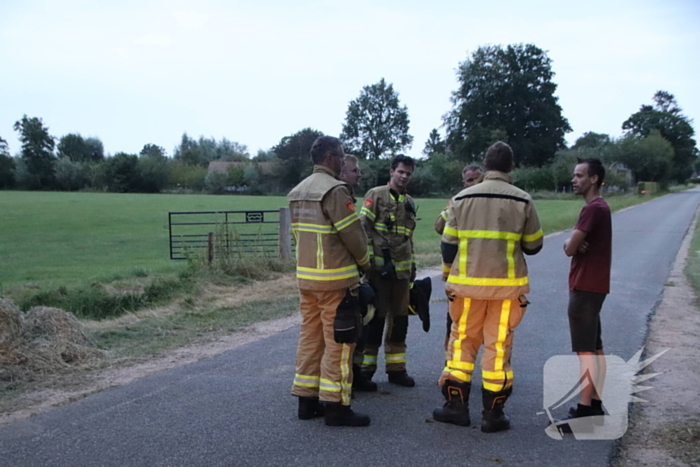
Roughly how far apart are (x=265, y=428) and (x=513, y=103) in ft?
247

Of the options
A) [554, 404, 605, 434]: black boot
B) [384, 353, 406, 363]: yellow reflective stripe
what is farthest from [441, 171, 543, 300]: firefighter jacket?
[384, 353, 406, 363]: yellow reflective stripe

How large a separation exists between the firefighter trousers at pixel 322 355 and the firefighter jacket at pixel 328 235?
116 mm

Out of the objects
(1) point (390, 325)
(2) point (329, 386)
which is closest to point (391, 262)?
(1) point (390, 325)

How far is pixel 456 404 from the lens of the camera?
4.48m

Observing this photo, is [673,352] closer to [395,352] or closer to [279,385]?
[395,352]

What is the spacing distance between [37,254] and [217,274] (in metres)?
10.9

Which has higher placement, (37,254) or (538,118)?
(538,118)

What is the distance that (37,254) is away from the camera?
1941 centimetres

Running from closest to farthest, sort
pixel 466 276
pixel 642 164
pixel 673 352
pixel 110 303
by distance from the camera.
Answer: pixel 466 276 → pixel 673 352 → pixel 110 303 → pixel 642 164

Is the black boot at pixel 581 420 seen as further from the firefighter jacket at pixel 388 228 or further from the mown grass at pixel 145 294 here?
the mown grass at pixel 145 294

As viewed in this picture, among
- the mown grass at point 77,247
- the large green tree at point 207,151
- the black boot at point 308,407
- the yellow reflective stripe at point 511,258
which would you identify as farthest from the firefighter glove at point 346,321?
the large green tree at point 207,151

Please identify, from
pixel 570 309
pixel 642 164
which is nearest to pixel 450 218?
pixel 570 309

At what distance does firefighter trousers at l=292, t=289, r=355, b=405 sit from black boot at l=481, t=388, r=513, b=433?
968 mm

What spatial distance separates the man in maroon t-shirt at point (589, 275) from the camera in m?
4.39
